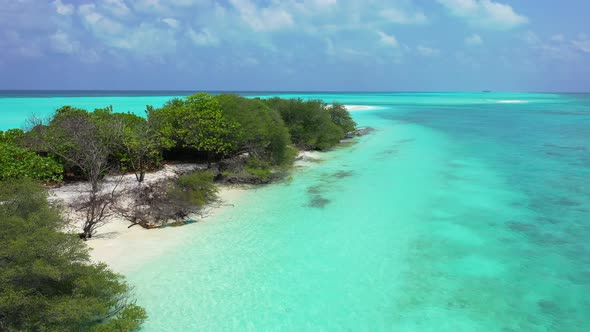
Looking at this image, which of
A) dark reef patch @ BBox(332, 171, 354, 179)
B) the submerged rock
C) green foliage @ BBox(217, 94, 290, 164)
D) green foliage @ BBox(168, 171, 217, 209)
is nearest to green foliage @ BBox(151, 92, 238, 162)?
green foliage @ BBox(217, 94, 290, 164)

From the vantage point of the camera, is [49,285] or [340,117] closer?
[49,285]

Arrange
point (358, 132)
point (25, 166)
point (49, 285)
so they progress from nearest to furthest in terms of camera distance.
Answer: point (49, 285), point (25, 166), point (358, 132)

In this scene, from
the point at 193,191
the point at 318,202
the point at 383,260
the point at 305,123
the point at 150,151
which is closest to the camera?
the point at 383,260

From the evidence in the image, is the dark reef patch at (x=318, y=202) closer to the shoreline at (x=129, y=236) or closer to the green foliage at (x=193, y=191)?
the shoreline at (x=129, y=236)

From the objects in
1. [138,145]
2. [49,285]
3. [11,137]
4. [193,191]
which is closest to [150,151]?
[138,145]

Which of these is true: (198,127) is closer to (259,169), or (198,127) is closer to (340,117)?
(259,169)

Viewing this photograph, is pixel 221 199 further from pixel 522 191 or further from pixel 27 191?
pixel 522 191
